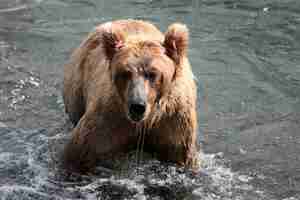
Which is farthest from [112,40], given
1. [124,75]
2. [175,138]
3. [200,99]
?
[200,99]

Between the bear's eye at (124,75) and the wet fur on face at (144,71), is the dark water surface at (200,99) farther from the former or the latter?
the bear's eye at (124,75)

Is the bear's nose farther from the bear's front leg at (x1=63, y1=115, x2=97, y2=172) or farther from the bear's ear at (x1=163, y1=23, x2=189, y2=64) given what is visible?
the bear's front leg at (x1=63, y1=115, x2=97, y2=172)

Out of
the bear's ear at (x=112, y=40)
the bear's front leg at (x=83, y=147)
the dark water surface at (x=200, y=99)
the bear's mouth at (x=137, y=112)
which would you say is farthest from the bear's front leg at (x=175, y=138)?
the bear's ear at (x=112, y=40)

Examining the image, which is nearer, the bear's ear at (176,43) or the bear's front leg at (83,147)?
the bear's ear at (176,43)

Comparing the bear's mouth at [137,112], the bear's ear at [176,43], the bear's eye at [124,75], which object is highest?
the bear's ear at [176,43]

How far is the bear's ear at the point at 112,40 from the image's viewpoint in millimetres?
6047

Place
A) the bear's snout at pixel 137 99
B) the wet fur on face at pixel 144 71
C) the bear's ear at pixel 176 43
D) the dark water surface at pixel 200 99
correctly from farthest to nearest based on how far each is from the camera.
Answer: the dark water surface at pixel 200 99 → the bear's ear at pixel 176 43 → the wet fur on face at pixel 144 71 → the bear's snout at pixel 137 99

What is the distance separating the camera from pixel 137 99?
5.60 meters

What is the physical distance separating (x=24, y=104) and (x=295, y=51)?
3889mm

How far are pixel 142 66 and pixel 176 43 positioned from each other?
0.43 metres

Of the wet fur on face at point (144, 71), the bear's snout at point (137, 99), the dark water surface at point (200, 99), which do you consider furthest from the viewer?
the dark water surface at point (200, 99)

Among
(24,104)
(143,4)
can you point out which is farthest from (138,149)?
(143,4)

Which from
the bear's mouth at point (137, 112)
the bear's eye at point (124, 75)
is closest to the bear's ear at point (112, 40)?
the bear's eye at point (124, 75)

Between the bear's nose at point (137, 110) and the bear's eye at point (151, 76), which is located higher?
the bear's eye at point (151, 76)
